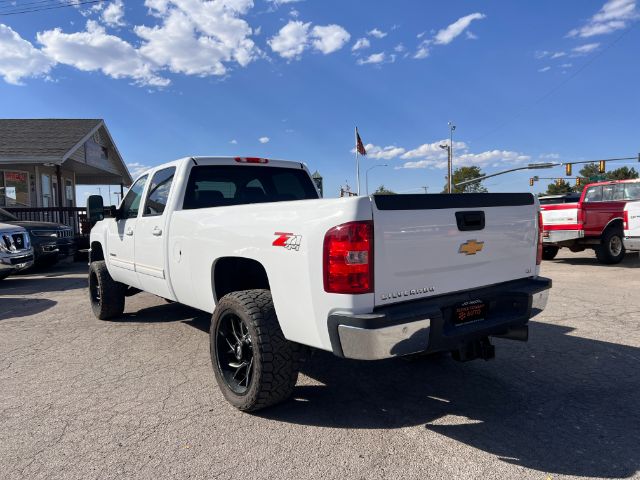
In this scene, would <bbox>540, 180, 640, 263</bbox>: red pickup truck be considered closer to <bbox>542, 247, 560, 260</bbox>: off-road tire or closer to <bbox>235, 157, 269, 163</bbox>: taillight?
<bbox>542, 247, 560, 260</bbox>: off-road tire

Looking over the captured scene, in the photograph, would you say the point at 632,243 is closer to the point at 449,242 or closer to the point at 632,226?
the point at 632,226

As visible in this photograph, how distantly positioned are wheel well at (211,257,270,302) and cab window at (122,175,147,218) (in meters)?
2.02

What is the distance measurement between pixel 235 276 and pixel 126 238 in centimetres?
210

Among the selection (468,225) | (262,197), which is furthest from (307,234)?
(262,197)

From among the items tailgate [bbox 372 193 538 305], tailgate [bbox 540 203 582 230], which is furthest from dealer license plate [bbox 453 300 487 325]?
tailgate [bbox 540 203 582 230]

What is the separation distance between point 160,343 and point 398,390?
2707 millimetres

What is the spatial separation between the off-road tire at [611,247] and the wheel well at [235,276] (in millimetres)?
10376

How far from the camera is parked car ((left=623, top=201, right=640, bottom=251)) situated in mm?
9750

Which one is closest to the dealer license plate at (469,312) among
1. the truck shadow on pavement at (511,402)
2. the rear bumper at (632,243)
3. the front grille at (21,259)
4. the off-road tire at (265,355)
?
the truck shadow on pavement at (511,402)

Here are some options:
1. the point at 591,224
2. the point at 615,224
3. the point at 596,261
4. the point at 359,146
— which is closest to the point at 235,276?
the point at 591,224

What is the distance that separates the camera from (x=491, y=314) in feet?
10.7

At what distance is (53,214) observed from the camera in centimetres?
1697

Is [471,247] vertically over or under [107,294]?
over

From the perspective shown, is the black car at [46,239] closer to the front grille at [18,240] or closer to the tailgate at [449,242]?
the front grille at [18,240]
